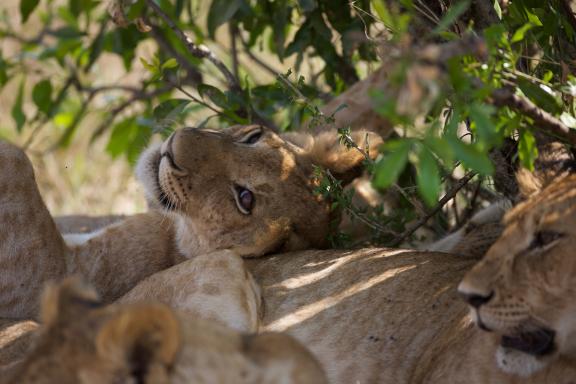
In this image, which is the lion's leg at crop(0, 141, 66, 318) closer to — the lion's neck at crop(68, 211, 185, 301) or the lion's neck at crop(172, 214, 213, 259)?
the lion's neck at crop(68, 211, 185, 301)

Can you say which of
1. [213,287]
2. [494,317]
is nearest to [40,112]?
[213,287]

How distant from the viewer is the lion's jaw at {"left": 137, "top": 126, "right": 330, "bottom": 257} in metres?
4.11

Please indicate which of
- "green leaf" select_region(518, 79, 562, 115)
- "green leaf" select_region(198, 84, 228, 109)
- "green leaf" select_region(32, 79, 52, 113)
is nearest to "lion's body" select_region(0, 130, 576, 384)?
"green leaf" select_region(518, 79, 562, 115)

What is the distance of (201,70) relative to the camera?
6.05 m

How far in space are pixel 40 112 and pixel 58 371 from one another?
421cm

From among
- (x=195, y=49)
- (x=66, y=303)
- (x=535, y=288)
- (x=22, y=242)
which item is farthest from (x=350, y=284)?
(x=195, y=49)

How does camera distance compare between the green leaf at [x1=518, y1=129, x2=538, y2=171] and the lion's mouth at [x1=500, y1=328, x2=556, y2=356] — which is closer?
the lion's mouth at [x1=500, y1=328, x2=556, y2=356]

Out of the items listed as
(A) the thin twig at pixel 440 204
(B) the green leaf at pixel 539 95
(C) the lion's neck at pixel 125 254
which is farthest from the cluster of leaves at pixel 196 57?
(B) the green leaf at pixel 539 95

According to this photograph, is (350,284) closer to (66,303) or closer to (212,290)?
(212,290)

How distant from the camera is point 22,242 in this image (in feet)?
13.5

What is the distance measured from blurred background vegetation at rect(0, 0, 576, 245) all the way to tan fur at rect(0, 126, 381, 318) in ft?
0.74

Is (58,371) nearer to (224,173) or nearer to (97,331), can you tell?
(97,331)

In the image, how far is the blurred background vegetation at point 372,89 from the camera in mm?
2359

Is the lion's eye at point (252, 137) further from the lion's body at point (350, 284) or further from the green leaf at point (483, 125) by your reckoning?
the green leaf at point (483, 125)
